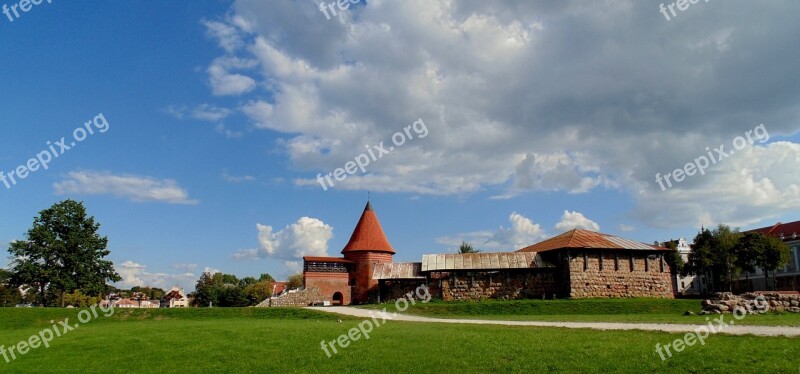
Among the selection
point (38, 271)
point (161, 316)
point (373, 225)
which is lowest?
point (161, 316)

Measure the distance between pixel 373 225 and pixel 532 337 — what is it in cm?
3391

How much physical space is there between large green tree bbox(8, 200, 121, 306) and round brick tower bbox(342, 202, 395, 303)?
69.7 feet

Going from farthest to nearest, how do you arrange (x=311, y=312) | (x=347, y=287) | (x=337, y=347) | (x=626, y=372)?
1. (x=347, y=287)
2. (x=311, y=312)
3. (x=337, y=347)
4. (x=626, y=372)

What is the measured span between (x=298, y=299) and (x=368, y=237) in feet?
28.3

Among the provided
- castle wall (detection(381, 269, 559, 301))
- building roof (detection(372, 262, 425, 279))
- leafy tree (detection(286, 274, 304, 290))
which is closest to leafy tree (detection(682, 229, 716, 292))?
castle wall (detection(381, 269, 559, 301))

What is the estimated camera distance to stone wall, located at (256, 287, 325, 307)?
1625 inches

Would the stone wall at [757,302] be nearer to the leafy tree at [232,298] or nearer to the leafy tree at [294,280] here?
the leafy tree at [294,280]

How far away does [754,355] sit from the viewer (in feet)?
34.6

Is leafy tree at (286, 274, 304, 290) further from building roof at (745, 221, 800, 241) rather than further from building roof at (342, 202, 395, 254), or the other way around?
building roof at (745, 221, 800, 241)

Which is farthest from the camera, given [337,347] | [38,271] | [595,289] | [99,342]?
[38,271]

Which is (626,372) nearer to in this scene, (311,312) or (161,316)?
(311,312)

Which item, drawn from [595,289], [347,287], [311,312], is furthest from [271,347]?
[347,287]

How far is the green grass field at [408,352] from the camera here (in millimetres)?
10727

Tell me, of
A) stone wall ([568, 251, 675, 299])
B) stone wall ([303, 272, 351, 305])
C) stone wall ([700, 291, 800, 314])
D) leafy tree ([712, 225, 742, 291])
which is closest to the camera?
stone wall ([700, 291, 800, 314])
